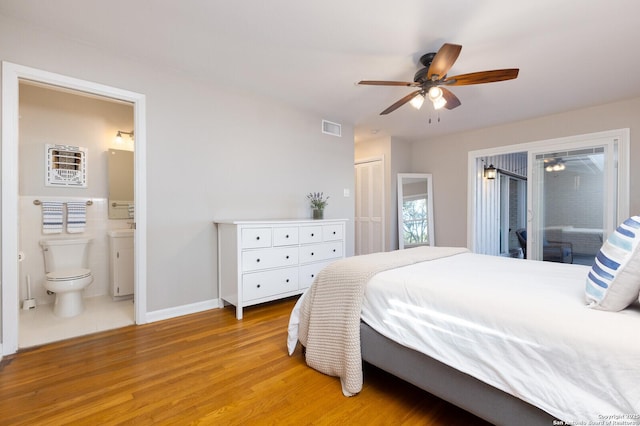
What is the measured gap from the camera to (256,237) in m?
2.89

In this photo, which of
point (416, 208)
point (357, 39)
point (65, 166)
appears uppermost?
point (357, 39)

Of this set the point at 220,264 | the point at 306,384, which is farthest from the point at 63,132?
the point at 306,384

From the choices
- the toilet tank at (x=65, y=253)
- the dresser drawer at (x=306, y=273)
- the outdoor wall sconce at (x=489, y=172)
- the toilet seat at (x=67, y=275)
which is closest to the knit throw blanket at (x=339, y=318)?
the dresser drawer at (x=306, y=273)

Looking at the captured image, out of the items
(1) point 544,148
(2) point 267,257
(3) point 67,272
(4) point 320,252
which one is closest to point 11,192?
(3) point 67,272

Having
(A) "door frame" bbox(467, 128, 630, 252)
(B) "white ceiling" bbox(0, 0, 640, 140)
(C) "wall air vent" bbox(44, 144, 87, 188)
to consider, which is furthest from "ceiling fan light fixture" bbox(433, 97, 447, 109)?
(C) "wall air vent" bbox(44, 144, 87, 188)

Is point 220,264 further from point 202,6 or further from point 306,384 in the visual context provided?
point 202,6

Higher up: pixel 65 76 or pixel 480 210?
pixel 65 76

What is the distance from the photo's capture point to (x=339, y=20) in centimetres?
204

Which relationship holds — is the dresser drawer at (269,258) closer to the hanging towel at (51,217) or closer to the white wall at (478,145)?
the hanging towel at (51,217)

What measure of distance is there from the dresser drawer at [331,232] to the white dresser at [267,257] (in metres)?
0.01

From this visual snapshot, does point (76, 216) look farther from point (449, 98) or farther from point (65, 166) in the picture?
point (449, 98)

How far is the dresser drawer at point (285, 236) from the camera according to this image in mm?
3059

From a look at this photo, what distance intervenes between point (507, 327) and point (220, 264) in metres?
2.67

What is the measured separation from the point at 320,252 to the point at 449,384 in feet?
7.37
